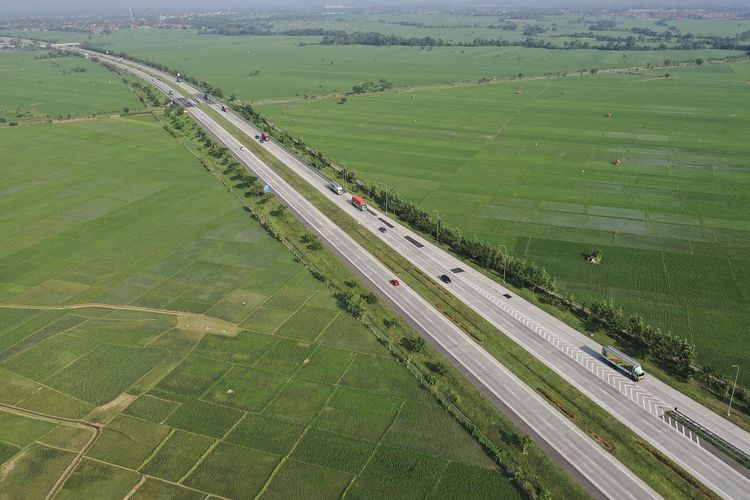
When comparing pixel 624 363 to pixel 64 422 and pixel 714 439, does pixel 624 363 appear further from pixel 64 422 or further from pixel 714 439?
pixel 64 422

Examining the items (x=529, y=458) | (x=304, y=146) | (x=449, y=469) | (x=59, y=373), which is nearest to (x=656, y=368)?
(x=529, y=458)

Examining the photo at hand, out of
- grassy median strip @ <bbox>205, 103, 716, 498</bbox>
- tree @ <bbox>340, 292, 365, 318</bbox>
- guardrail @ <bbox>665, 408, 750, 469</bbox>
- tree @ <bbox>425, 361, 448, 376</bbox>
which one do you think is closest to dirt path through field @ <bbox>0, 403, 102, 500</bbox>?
tree @ <bbox>340, 292, 365, 318</bbox>

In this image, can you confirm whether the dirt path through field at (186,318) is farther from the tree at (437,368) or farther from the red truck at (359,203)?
the red truck at (359,203)

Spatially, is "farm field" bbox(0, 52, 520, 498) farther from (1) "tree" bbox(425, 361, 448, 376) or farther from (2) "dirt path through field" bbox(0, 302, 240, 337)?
(1) "tree" bbox(425, 361, 448, 376)

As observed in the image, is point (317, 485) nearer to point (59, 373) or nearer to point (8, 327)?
point (59, 373)

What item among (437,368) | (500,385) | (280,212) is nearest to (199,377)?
(437,368)

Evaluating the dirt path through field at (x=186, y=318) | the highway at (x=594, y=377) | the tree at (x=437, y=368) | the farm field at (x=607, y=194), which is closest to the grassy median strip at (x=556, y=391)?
the highway at (x=594, y=377)
